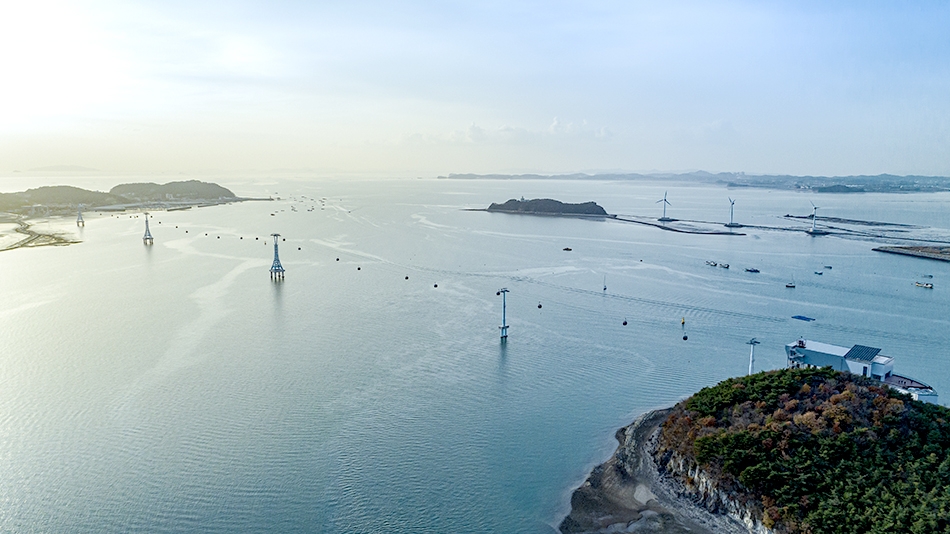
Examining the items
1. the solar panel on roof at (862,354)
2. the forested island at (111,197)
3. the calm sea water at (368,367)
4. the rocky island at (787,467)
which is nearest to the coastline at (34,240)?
the calm sea water at (368,367)

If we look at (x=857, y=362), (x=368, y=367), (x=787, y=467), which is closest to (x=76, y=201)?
(x=368, y=367)

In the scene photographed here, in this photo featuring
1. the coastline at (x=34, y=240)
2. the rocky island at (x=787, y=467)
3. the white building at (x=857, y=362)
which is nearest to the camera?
the rocky island at (x=787, y=467)

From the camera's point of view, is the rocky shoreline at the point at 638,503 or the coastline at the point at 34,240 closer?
the rocky shoreline at the point at 638,503

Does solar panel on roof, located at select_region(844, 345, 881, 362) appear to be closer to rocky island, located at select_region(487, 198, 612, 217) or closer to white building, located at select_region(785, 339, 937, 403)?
white building, located at select_region(785, 339, 937, 403)

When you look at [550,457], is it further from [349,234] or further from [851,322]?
[349,234]

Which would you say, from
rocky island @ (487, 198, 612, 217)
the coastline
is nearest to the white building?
the coastline

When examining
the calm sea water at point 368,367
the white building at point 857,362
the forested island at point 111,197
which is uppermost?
the forested island at point 111,197

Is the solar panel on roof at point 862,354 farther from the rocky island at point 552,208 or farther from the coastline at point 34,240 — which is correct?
the rocky island at point 552,208
